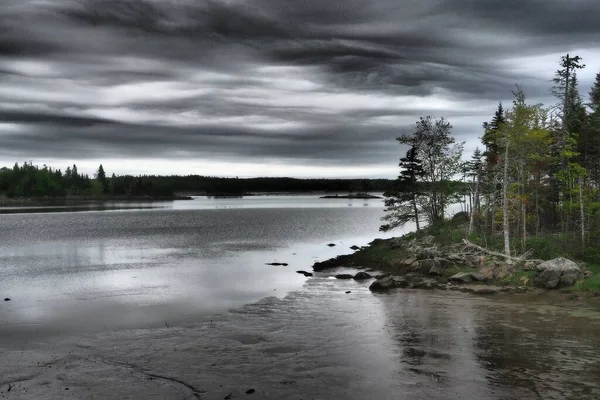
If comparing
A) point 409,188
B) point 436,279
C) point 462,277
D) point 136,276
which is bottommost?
point 136,276

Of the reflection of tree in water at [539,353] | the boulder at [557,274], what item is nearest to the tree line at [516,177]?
the boulder at [557,274]

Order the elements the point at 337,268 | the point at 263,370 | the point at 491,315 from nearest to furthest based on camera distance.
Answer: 1. the point at 263,370
2. the point at 491,315
3. the point at 337,268

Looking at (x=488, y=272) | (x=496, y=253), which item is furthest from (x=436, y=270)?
(x=496, y=253)

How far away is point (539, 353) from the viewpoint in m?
19.3

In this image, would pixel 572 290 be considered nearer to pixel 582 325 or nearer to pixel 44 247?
pixel 582 325

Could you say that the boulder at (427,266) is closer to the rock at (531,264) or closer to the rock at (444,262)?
the rock at (444,262)

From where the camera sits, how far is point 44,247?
6712 centimetres

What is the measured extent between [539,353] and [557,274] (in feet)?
46.9

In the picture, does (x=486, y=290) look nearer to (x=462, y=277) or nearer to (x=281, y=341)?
(x=462, y=277)

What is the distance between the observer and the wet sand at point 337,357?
16.0 meters

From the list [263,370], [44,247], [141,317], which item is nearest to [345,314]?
[263,370]

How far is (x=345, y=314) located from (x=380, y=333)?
441 cm

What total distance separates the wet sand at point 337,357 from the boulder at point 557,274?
11.5ft

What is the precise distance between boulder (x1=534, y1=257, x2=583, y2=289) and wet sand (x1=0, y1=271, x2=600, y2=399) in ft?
11.5
